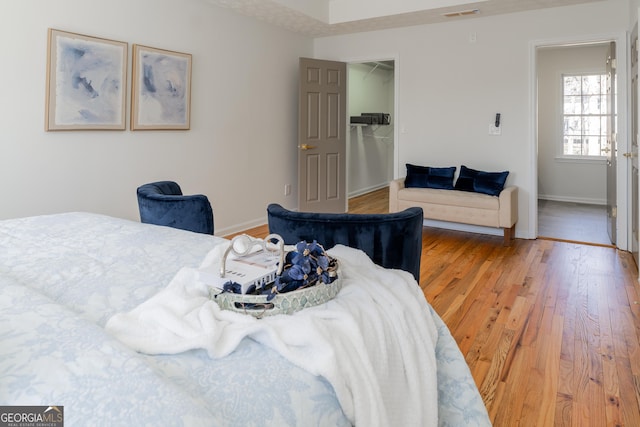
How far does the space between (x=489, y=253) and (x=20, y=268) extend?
3843mm

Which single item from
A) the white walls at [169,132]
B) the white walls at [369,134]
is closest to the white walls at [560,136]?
the white walls at [369,134]

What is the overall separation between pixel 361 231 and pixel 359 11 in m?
3.99

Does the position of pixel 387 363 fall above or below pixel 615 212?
below

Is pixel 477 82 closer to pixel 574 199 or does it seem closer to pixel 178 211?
pixel 574 199

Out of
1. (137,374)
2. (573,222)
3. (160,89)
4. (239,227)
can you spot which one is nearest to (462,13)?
(573,222)

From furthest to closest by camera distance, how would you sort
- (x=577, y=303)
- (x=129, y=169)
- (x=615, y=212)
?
(x=615, y=212) → (x=129, y=169) → (x=577, y=303)

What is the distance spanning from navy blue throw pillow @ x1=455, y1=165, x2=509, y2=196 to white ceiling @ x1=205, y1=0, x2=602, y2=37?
165 centimetres

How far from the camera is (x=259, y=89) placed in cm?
514

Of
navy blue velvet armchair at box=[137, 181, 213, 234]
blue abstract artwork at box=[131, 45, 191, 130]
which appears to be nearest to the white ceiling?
blue abstract artwork at box=[131, 45, 191, 130]

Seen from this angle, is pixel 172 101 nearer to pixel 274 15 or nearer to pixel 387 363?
pixel 274 15

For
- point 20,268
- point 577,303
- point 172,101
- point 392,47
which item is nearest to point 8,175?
point 172,101

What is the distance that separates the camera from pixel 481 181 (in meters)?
4.81

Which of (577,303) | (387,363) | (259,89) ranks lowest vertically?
(577,303)

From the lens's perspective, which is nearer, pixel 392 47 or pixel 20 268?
pixel 20 268
